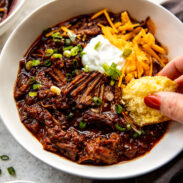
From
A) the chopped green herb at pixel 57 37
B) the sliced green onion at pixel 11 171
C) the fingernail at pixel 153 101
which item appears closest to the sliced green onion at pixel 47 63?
the chopped green herb at pixel 57 37

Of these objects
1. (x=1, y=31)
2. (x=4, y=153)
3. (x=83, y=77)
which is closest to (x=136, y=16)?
(x=83, y=77)

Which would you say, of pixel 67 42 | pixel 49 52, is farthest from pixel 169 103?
pixel 49 52

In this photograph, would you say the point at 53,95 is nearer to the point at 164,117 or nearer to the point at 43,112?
the point at 43,112

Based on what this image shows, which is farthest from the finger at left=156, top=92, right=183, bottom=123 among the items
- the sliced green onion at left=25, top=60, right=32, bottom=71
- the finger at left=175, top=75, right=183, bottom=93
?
the sliced green onion at left=25, top=60, right=32, bottom=71

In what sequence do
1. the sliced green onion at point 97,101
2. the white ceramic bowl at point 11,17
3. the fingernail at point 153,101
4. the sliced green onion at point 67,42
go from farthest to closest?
1. the sliced green onion at point 67,42
2. the white ceramic bowl at point 11,17
3. the sliced green onion at point 97,101
4. the fingernail at point 153,101

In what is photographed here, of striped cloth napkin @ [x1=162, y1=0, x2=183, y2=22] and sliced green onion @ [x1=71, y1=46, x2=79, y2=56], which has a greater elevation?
sliced green onion @ [x1=71, y1=46, x2=79, y2=56]

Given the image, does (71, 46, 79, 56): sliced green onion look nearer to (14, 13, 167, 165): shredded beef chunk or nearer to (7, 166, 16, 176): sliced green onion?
(14, 13, 167, 165): shredded beef chunk

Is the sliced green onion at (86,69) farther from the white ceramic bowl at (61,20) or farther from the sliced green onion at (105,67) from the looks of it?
the white ceramic bowl at (61,20)
